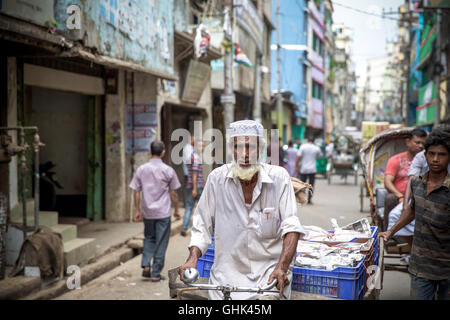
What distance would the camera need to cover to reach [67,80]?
9.66 metres

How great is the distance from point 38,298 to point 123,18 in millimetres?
4835

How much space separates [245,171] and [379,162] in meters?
5.86

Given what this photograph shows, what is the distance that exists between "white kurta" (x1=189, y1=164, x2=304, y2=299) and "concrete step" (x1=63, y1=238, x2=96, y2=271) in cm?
435

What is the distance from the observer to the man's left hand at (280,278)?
120 inches

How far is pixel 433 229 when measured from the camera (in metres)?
3.84

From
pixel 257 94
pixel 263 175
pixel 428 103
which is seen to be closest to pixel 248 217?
pixel 263 175

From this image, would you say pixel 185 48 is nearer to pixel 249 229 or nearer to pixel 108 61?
pixel 108 61

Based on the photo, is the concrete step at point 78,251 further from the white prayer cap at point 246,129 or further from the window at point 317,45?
the window at point 317,45

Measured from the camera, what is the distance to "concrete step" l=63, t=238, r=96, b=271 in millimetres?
7246

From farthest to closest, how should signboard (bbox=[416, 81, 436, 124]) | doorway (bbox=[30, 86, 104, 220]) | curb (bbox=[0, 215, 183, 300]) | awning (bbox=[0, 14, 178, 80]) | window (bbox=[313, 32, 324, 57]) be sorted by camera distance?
window (bbox=[313, 32, 324, 57])
signboard (bbox=[416, 81, 436, 124])
doorway (bbox=[30, 86, 104, 220])
curb (bbox=[0, 215, 183, 300])
awning (bbox=[0, 14, 178, 80])

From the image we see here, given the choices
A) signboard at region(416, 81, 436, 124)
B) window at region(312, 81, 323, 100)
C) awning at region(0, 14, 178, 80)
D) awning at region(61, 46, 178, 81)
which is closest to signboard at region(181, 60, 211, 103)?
awning at region(61, 46, 178, 81)

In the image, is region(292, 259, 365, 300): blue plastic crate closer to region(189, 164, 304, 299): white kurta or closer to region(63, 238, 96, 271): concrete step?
region(189, 164, 304, 299): white kurta
